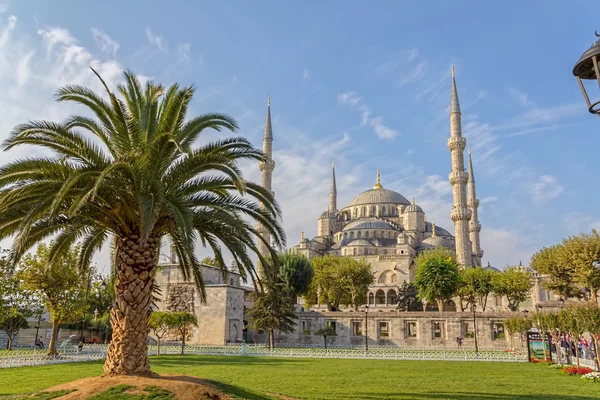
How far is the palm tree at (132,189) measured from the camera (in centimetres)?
816

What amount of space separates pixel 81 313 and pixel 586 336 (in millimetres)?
24032

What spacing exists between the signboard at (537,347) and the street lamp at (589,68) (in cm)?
1983

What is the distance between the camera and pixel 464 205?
4841 centimetres

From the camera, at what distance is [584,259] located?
29203 mm

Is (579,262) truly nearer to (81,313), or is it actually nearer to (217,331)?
(217,331)

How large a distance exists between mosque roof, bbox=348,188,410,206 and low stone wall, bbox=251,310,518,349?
1492 inches

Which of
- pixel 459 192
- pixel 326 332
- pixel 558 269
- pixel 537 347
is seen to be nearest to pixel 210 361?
pixel 537 347

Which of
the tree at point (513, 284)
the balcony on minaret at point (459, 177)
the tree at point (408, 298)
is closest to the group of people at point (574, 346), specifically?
the tree at point (513, 284)

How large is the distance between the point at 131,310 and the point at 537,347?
2013cm

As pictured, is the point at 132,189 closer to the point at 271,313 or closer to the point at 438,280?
the point at 271,313

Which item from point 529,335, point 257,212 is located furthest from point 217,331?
point 257,212

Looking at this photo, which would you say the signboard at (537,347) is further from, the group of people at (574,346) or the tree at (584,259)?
the tree at (584,259)

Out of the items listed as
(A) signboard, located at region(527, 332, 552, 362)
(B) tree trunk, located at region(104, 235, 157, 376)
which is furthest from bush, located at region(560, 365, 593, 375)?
(B) tree trunk, located at region(104, 235, 157, 376)

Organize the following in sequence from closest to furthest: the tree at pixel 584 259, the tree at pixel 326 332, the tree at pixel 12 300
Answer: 1. the tree at pixel 12 300
2. the tree at pixel 584 259
3. the tree at pixel 326 332
